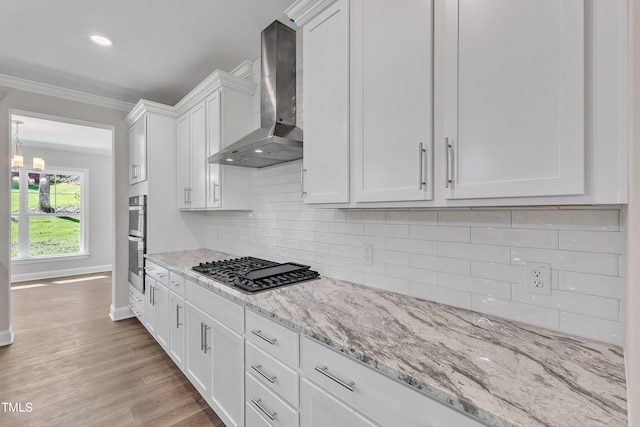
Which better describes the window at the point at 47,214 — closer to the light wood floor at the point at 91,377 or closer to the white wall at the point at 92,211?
the white wall at the point at 92,211

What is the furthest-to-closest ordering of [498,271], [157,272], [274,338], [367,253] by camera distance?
[157,272]
[367,253]
[274,338]
[498,271]

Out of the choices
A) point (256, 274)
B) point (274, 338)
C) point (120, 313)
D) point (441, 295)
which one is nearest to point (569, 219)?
point (441, 295)

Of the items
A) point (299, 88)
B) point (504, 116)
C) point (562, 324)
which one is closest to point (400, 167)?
point (504, 116)

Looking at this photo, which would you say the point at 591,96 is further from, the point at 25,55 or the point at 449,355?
the point at 25,55

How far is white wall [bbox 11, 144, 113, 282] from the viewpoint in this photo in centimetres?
595

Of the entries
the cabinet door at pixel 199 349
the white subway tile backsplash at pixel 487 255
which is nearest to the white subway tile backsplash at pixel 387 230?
the white subway tile backsplash at pixel 487 255

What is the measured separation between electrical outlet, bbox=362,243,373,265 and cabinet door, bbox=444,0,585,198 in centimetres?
74

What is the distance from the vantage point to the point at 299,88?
227cm

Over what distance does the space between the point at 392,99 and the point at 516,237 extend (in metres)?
0.77

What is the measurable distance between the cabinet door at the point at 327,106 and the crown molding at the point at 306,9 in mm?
32

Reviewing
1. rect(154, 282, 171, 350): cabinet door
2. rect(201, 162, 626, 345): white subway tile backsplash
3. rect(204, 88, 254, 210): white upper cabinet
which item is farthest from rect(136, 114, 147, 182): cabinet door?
rect(201, 162, 626, 345): white subway tile backsplash

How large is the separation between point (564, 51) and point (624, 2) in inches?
5.5

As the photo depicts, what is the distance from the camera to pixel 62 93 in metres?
3.29

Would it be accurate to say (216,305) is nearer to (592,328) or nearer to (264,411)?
(264,411)
